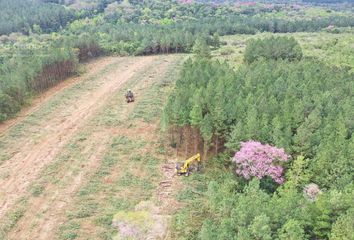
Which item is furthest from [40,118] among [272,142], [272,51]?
[272,51]

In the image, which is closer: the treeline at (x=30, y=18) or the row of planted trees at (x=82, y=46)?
the row of planted trees at (x=82, y=46)

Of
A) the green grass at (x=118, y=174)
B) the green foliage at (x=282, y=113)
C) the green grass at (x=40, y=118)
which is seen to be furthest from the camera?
the green grass at (x=40, y=118)

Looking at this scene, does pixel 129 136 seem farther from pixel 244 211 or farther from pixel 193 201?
pixel 244 211

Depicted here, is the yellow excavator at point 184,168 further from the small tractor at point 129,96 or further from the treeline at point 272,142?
the small tractor at point 129,96

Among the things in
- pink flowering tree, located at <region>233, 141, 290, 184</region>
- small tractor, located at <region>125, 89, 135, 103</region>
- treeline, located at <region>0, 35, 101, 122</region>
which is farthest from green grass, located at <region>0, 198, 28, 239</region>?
small tractor, located at <region>125, 89, 135, 103</region>

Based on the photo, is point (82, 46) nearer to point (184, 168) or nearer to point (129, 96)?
point (129, 96)

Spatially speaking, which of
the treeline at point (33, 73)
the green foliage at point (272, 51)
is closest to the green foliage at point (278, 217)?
the treeline at point (33, 73)
